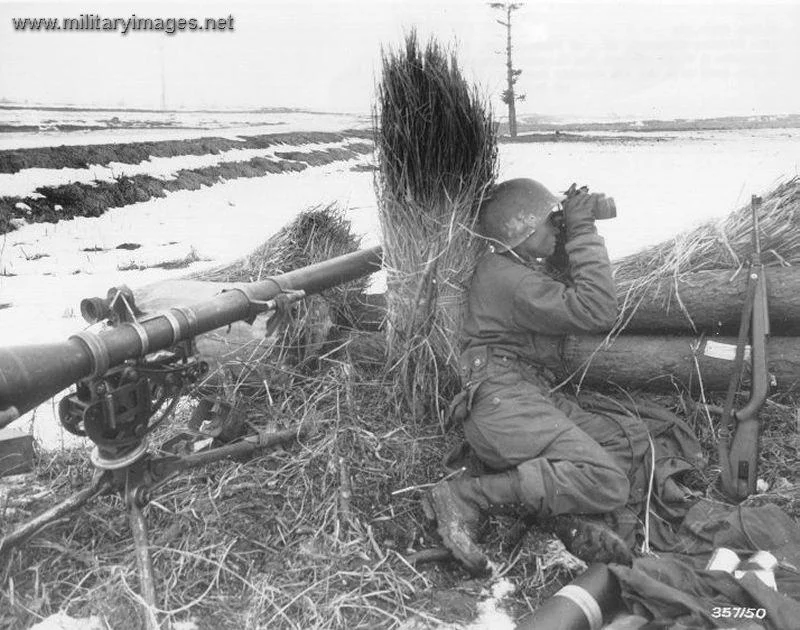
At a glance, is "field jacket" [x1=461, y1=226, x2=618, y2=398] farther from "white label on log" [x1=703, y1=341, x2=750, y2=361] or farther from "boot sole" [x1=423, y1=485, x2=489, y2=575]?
"white label on log" [x1=703, y1=341, x2=750, y2=361]

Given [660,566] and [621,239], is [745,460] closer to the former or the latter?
[660,566]

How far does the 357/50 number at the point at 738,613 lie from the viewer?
2.46 metres

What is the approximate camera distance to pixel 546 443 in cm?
328

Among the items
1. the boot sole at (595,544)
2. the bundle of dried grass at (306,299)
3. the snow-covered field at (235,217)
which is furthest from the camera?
the snow-covered field at (235,217)

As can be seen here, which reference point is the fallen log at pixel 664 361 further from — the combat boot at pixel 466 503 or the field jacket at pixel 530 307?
the combat boot at pixel 466 503

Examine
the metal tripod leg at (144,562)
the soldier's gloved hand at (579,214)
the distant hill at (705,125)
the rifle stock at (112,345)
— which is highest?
the distant hill at (705,125)

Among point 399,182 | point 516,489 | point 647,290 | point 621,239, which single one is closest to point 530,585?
point 516,489

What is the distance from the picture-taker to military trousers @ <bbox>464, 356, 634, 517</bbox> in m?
3.12

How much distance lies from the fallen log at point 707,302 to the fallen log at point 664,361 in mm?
87

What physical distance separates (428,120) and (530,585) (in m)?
2.21

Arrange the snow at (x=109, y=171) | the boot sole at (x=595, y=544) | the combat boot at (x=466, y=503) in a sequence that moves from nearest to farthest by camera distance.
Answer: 1. the boot sole at (x=595, y=544)
2. the combat boot at (x=466, y=503)
3. the snow at (x=109, y=171)

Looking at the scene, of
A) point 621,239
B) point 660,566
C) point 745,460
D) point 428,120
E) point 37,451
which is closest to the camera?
point 660,566

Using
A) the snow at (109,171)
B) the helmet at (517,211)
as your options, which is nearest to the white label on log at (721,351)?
the helmet at (517,211)

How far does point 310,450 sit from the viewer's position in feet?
12.0
